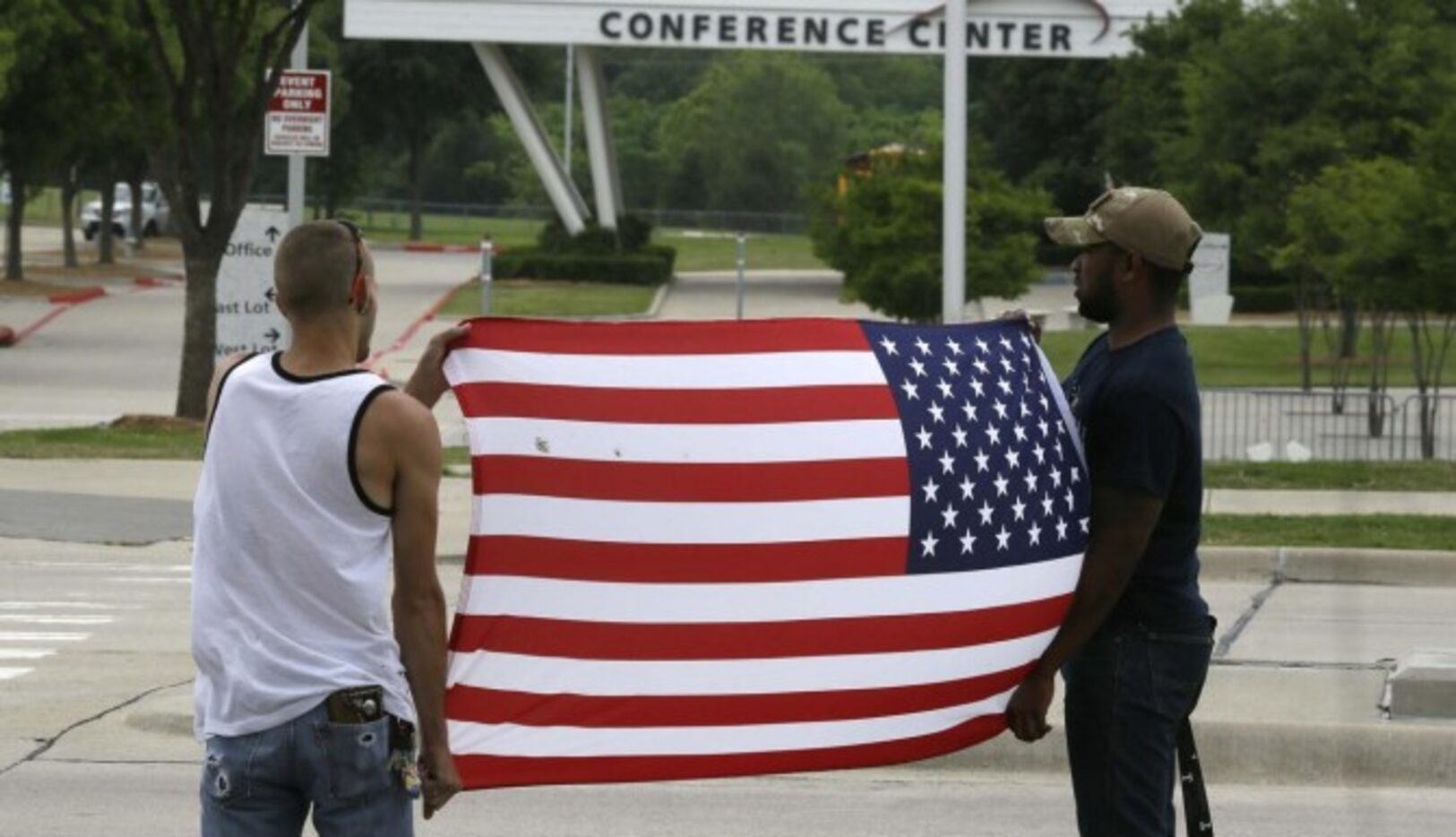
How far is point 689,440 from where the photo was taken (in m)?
5.67

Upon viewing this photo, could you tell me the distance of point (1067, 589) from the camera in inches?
233

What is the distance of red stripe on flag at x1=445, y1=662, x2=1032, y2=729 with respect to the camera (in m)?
5.58

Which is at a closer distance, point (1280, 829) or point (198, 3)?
point (1280, 829)

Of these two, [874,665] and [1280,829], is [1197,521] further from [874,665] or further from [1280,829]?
[1280,829]

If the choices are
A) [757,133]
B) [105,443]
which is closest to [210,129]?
[105,443]

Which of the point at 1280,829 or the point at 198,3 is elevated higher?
the point at 198,3

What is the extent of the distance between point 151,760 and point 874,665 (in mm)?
5116

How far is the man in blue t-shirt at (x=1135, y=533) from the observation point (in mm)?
5660

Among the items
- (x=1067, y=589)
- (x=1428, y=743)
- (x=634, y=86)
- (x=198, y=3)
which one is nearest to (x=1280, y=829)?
(x=1428, y=743)

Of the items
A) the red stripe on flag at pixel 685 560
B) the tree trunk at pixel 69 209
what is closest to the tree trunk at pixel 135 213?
the tree trunk at pixel 69 209

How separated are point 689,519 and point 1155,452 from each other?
1.00 metres

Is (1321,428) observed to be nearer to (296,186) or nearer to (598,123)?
(296,186)

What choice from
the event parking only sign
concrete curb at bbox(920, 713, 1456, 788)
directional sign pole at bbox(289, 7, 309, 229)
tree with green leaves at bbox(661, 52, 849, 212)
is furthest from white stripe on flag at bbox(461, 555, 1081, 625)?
tree with green leaves at bbox(661, 52, 849, 212)

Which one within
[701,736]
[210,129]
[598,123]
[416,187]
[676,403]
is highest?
[598,123]
